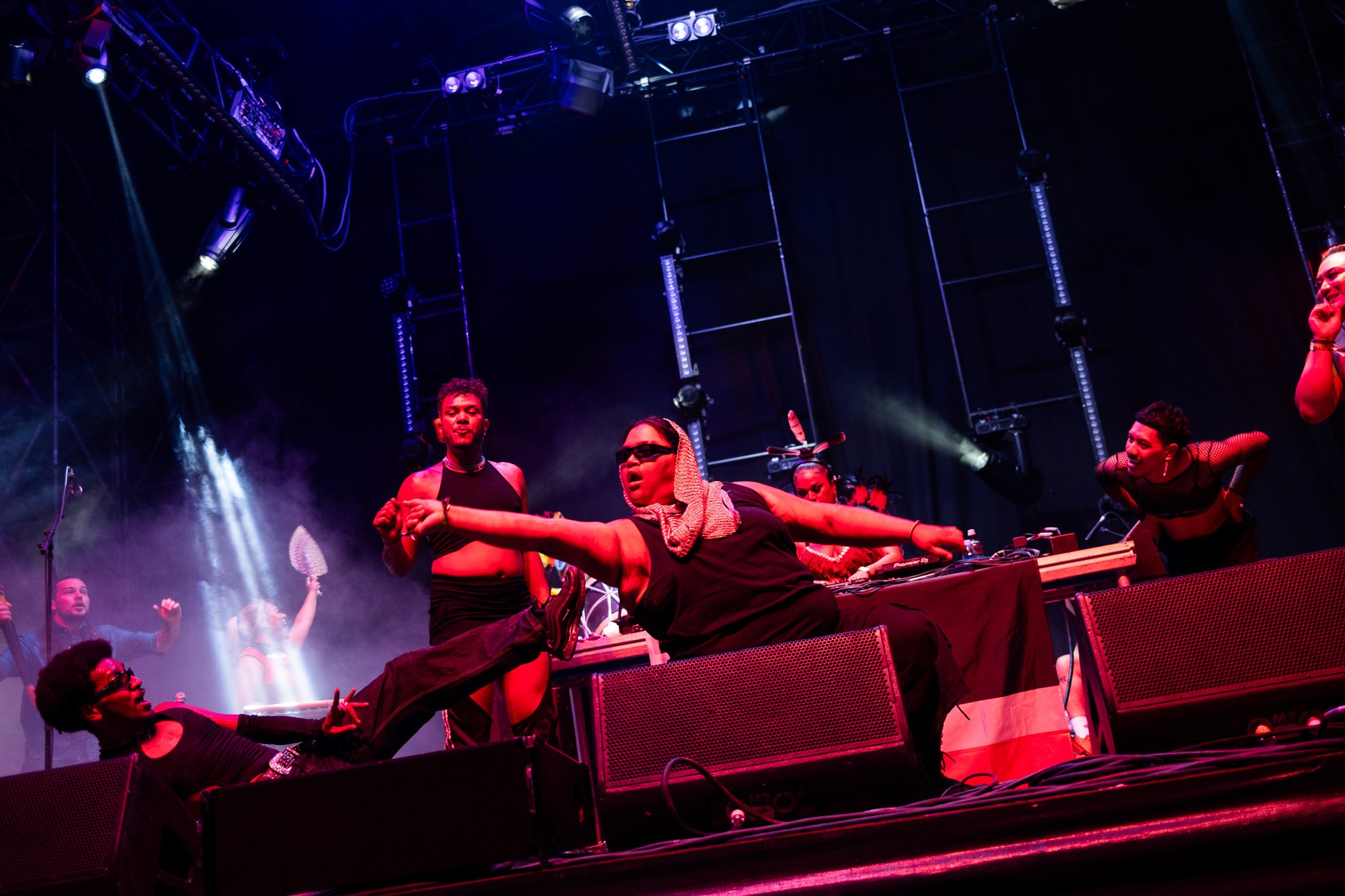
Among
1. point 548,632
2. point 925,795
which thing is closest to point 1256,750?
point 925,795

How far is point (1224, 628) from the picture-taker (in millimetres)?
2076

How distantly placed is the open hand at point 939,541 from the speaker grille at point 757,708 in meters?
0.60

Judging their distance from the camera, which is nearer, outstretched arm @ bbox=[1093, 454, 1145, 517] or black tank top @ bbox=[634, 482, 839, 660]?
black tank top @ bbox=[634, 482, 839, 660]

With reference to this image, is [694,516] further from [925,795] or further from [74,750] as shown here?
[74,750]

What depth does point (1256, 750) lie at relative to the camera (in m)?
1.61

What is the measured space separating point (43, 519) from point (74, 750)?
5.85 feet

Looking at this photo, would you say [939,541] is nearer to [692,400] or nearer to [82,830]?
[82,830]

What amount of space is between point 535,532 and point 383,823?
80cm

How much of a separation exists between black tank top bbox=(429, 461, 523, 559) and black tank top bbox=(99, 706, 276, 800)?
983 millimetres

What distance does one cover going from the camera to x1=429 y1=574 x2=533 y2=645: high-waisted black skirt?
382 cm

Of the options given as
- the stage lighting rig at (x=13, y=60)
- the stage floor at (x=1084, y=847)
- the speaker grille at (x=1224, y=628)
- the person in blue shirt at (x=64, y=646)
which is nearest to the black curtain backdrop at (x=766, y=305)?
the person in blue shirt at (x=64, y=646)

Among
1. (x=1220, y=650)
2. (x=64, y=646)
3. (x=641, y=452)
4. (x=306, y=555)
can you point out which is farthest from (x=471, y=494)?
(x=306, y=555)

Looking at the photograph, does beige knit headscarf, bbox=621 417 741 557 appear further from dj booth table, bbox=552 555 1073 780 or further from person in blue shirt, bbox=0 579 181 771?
person in blue shirt, bbox=0 579 181 771

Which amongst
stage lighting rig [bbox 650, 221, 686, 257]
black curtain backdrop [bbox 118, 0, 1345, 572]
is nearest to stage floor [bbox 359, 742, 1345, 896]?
black curtain backdrop [bbox 118, 0, 1345, 572]
